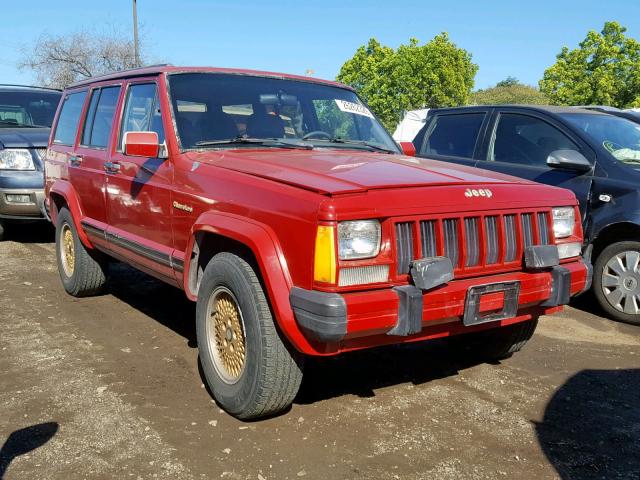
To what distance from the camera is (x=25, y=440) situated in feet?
10.1

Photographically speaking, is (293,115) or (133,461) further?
(293,115)

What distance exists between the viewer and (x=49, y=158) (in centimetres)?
618

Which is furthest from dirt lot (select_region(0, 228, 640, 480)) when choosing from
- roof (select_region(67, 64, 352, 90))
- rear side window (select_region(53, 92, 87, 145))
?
roof (select_region(67, 64, 352, 90))

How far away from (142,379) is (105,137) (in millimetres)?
2154

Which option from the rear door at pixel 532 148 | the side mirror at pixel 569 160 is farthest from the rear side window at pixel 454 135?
the side mirror at pixel 569 160

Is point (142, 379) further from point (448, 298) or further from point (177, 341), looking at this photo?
point (448, 298)

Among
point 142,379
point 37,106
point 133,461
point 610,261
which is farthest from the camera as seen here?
point 37,106

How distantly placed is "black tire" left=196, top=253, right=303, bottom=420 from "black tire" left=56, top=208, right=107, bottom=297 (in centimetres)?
248

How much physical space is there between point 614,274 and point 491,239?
2752mm

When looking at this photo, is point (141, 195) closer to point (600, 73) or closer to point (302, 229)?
point (302, 229)

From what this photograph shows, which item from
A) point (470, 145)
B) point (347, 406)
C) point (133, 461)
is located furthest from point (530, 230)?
point (470, 145)

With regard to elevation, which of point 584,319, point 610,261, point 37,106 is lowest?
point 584,319

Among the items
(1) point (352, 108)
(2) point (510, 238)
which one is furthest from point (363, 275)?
(1) point (352, 108)

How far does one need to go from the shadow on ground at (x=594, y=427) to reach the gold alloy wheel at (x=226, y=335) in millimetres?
1668
